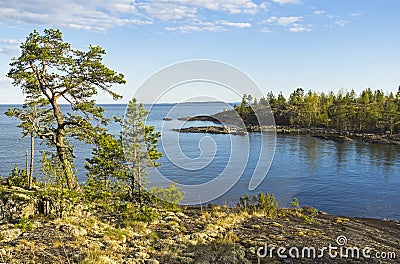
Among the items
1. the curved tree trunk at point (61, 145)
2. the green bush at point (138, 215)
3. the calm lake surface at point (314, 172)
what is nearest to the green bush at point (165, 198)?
the green bush at point (138, 215)

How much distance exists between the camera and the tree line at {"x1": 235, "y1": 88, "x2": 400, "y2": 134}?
72750 mm

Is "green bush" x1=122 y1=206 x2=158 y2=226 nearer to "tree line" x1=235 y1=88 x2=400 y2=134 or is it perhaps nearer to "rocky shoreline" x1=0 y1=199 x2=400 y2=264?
"rocky shoreline" x1=0 y1=199 x2=400 y2=264

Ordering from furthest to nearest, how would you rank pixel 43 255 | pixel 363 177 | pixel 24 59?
1. pixel 363 177
2. pixel 24 59
3. pixel 43 255

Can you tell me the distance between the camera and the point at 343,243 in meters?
12.7

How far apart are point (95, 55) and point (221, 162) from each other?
30882 mm

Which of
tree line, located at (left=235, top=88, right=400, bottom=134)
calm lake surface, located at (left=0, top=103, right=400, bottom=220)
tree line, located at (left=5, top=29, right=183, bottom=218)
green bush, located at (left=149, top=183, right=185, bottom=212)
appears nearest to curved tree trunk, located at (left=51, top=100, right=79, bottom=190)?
tree line, located at (left=5, top=29, right=183, bottom=218)

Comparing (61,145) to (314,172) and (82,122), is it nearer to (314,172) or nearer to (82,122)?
(82,122)

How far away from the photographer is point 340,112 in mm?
78125

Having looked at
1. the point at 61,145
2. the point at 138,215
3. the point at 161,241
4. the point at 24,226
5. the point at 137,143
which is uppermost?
the point at 137,143

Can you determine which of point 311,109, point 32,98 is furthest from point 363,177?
point 311,109

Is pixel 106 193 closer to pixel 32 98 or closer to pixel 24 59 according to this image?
pixel 32 98

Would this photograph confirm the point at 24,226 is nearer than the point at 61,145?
Yes

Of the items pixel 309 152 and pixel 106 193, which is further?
pixel 309 152

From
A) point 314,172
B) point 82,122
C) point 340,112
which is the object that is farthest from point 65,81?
point 340,112
